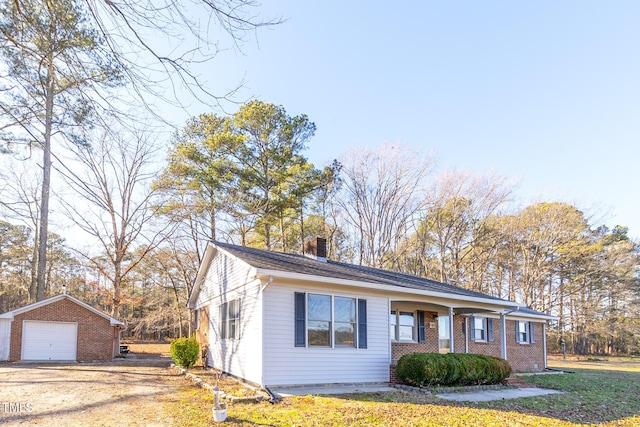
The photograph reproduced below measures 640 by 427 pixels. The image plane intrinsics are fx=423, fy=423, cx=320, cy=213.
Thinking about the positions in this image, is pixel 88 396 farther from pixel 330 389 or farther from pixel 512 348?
pixel 512 348

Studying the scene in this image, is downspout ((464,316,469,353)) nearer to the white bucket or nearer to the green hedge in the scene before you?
the green hedge

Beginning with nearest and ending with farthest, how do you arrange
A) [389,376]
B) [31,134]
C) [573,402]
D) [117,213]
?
1. [31,134]
2. [573,402]
3. [389,376]
4. [117,213]

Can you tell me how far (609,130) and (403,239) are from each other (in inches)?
616

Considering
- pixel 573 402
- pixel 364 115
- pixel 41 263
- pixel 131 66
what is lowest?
pixel 573 402

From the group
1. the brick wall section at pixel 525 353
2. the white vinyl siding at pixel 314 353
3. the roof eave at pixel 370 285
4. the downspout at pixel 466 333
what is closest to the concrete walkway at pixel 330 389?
the white vinyl siding at pixel 314 353

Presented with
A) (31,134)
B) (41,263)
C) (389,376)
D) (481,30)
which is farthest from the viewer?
(41,263)

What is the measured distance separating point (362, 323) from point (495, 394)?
149 inches

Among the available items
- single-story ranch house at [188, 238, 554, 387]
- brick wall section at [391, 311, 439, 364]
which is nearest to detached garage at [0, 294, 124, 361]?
single-story ranch house at [188, 238, 554, 387]

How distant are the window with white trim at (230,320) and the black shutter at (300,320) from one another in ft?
7.03

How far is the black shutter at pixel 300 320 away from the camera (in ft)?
33.7

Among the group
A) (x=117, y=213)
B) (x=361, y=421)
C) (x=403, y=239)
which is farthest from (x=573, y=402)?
(x=117, y=213)

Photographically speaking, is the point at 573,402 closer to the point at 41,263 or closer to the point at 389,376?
the point at 389,376

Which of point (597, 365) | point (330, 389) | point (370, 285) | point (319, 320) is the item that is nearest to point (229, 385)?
point (330, 389)

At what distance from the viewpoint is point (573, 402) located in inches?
392
